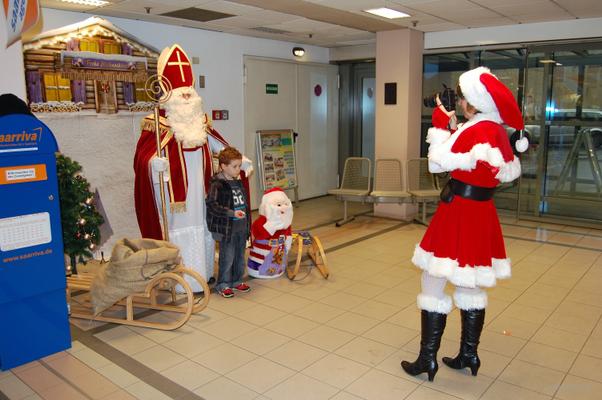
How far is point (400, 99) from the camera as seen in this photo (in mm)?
7004

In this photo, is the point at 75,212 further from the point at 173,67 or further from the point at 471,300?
the point at 471,300

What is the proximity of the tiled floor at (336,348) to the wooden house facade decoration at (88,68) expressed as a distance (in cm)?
245

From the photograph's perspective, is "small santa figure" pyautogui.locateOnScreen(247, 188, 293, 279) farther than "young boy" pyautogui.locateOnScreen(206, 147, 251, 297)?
Yes

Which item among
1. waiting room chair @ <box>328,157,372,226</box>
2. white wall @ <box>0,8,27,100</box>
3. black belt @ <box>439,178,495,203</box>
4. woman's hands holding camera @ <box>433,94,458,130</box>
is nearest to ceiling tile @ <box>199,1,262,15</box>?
white wall @ <box>0,8,27,100</box>

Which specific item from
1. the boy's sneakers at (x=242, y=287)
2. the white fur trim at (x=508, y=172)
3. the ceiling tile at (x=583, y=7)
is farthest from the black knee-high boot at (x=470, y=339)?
the ceiling tile at (x=583, y=7)

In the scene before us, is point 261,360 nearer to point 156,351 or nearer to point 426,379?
point 156,351

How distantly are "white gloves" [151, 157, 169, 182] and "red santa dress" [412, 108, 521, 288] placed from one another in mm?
2086

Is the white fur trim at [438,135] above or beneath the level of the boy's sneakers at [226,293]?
above

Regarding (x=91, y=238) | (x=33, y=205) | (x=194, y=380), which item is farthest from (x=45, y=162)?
(x=194, y=380)

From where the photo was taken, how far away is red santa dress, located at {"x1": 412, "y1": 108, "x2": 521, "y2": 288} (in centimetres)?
271

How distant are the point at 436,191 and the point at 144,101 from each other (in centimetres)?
381

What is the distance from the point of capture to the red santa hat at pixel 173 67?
4203mm

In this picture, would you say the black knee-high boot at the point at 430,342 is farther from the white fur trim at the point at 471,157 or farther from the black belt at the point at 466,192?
the white fur trim at the point at 471,157

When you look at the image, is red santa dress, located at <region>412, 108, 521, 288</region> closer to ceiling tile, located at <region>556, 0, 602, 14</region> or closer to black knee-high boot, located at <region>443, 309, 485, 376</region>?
black knee-high boot, located at <region>443, 309, 485, 376</region>
